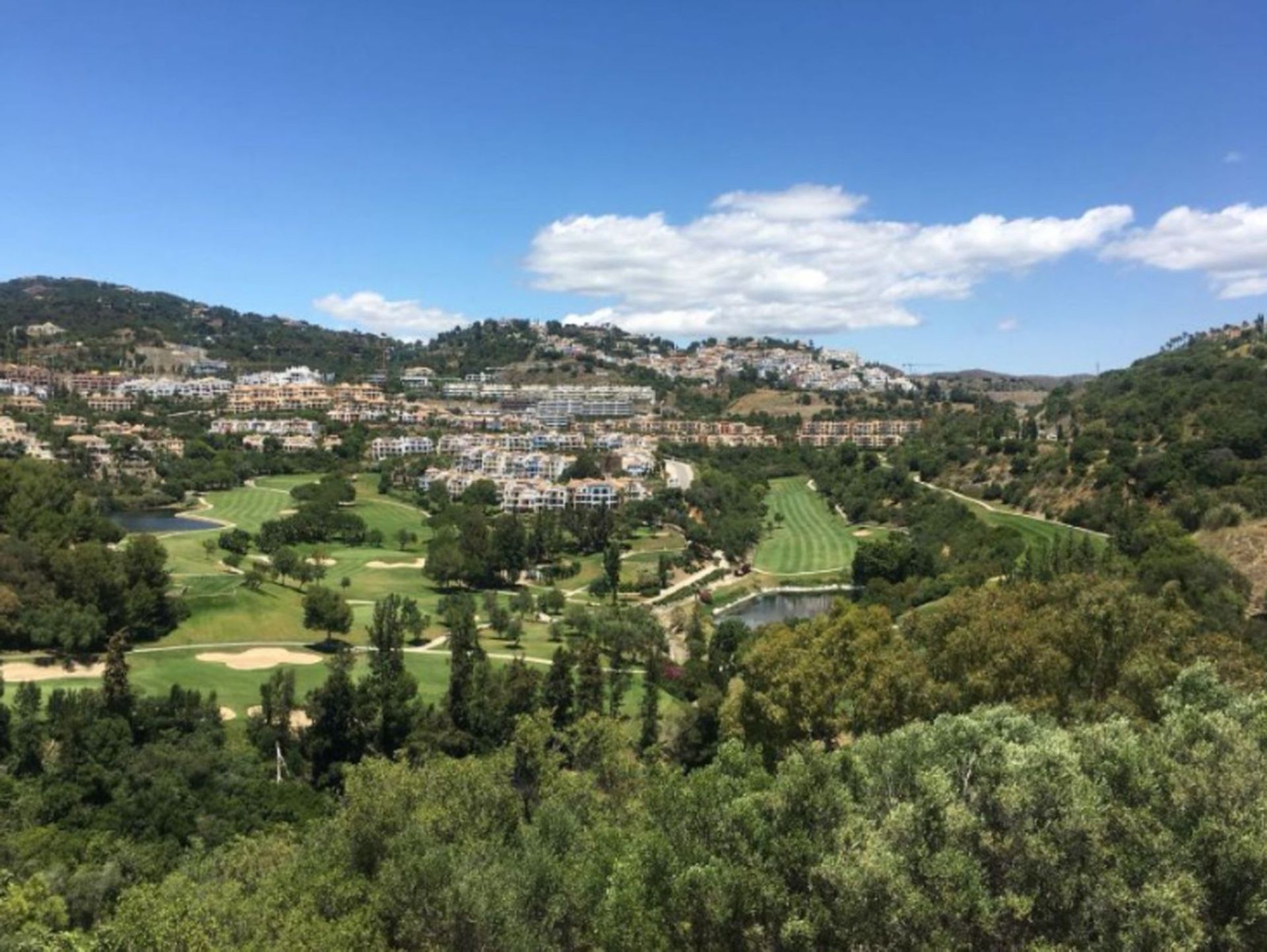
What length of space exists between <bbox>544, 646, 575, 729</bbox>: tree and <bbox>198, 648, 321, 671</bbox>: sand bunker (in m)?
12.0

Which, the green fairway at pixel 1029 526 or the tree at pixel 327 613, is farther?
the green fairway at pixel 1029 526

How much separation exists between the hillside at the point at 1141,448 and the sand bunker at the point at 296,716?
42.9 metres

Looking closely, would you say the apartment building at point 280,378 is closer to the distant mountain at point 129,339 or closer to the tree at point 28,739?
the distant mountain at point 129,339

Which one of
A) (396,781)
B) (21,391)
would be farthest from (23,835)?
(21,391)

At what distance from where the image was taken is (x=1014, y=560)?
45.5 m

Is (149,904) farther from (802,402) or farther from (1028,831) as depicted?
(802,402)

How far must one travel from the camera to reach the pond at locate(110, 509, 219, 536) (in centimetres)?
6319

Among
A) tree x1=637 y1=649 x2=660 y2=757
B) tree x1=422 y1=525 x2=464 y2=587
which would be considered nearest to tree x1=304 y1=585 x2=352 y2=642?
tree x1=422 y1=525 x2=464 y2=587

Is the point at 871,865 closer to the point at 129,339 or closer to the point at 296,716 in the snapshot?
the point at 296,716

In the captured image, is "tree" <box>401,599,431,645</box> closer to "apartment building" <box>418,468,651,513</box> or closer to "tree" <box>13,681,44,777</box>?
"tree" <box>13,681,44,777</box>

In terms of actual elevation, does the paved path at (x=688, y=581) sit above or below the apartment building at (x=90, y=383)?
below

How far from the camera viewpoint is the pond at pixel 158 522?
63.2 meters

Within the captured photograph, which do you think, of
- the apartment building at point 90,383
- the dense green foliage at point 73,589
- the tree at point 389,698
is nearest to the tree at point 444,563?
the dense green foliage at point 73,589

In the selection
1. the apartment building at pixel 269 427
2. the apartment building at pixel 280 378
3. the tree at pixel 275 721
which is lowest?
the tree at pixel 275 721
